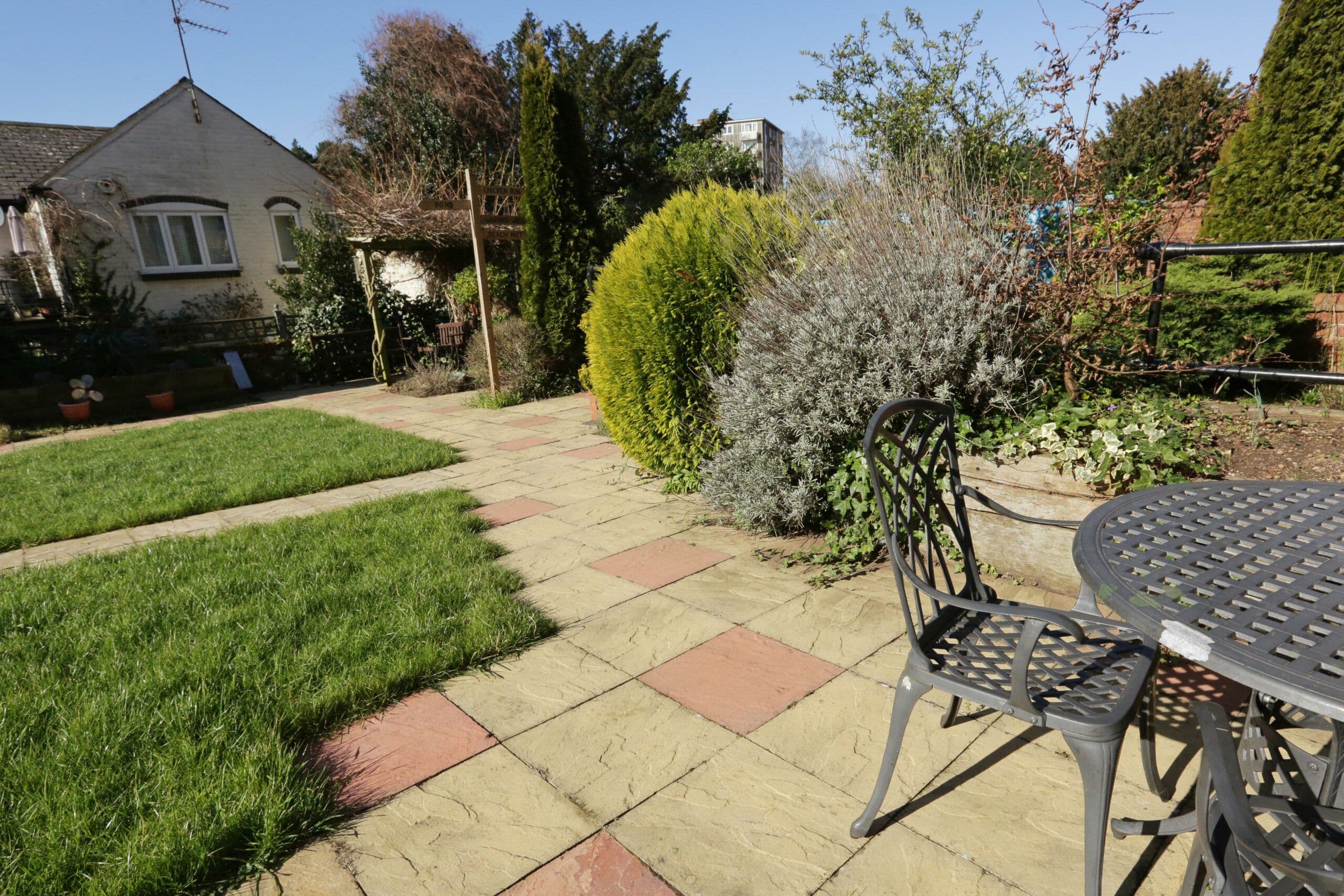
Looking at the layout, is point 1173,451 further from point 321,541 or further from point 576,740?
point 321,541

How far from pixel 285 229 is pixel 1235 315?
17746 millimetres

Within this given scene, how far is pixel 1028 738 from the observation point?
208 cm

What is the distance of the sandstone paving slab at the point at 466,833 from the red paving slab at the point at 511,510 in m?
2.43

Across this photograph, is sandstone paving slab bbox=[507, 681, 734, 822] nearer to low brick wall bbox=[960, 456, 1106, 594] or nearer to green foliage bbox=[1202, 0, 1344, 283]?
low brick wall bbox=[960, 456, 1106, 594]

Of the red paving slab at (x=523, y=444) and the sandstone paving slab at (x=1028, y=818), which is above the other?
the red paving slab at (x=523, y=444)

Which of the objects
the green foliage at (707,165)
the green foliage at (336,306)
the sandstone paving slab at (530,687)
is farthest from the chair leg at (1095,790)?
the green foliage at (707,165)

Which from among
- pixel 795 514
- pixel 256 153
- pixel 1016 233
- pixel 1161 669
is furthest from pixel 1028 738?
pixel 256 153

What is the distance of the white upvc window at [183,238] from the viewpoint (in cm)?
1441

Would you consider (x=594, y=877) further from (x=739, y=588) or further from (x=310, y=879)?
(x=739, y=588)

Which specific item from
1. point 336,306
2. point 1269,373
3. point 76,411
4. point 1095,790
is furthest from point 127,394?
point 1269,373

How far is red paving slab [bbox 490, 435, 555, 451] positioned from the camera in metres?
6.45

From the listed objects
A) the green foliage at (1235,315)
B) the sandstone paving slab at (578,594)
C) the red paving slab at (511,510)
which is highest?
the green foliage at (1235,315)

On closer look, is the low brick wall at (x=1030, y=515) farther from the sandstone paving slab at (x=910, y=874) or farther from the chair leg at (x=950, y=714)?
the sandstone paving slab at (x=910, y=874)

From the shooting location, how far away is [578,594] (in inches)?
128
